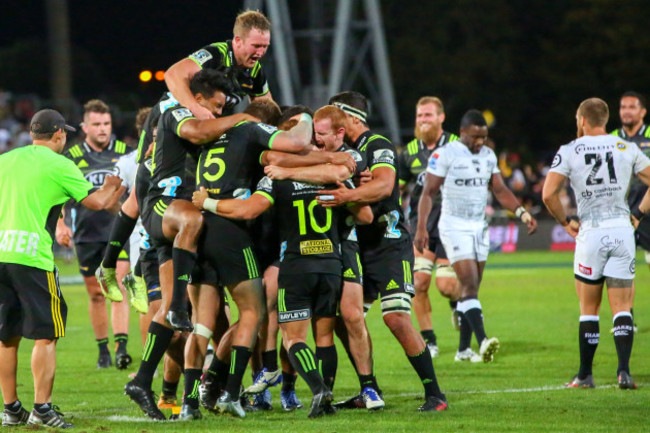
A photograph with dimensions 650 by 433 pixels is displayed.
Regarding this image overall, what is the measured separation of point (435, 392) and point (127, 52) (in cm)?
5346

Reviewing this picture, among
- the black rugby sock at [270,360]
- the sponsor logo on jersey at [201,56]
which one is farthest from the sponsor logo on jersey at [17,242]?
the black rugby sock at [270,360]

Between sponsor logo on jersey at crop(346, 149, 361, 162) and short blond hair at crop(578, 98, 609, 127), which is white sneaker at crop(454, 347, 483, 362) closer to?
short blond hair at crop(578, 98, 609, 127)

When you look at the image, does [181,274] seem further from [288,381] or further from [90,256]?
[90,256]

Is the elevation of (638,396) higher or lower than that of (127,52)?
lower

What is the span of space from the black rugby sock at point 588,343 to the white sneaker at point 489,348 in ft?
4.07

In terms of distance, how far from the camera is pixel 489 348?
10664mm

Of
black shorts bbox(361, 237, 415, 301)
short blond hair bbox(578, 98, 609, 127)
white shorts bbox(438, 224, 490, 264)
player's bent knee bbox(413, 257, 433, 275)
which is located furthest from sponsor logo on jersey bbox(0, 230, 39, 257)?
player's bent knee bbox(413, 257, 433, 275)

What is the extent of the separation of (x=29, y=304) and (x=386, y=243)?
9.27 feet

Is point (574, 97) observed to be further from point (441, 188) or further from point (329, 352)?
point (329, 352)

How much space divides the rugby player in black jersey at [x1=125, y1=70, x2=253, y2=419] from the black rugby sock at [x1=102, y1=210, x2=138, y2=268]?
730mm

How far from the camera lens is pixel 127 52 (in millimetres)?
59281

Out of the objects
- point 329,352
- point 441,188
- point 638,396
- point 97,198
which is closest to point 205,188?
point 97,198

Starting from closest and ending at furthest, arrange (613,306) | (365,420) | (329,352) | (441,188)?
(365,420), (329,352), (613,306), (441,188)

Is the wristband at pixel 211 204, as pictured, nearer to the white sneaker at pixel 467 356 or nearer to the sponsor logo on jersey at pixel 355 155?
the sponsor logo on jersey at pixel 355 155
